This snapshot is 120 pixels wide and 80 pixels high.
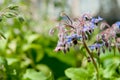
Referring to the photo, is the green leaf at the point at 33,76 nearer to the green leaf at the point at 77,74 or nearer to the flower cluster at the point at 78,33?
the green leaf at the point at 77,74

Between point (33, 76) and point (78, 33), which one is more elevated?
point (78, 33)

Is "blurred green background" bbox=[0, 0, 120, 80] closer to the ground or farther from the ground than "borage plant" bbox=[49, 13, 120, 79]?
closer to the ground

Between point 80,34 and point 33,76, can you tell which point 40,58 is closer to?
point 33,76

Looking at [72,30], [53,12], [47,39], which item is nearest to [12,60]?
[72,30]

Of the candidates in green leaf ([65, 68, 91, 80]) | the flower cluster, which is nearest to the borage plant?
the flower cluster

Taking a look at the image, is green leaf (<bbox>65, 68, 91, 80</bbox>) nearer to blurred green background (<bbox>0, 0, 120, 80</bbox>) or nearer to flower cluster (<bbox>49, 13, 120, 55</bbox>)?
blurred green background (<bbox>0, 0, 120, 80</bbox>)

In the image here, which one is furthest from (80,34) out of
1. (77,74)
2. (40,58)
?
(40,58)

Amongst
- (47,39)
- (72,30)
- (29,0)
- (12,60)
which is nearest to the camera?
(72,30)

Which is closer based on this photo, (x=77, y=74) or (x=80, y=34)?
(x=80, y=34)

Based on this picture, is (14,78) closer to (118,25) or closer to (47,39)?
(118,25)

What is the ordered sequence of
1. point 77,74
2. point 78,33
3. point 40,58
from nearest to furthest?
point 78,33
point 77,74
point 40,58

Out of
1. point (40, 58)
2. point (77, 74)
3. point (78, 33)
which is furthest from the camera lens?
point (40, 58)
